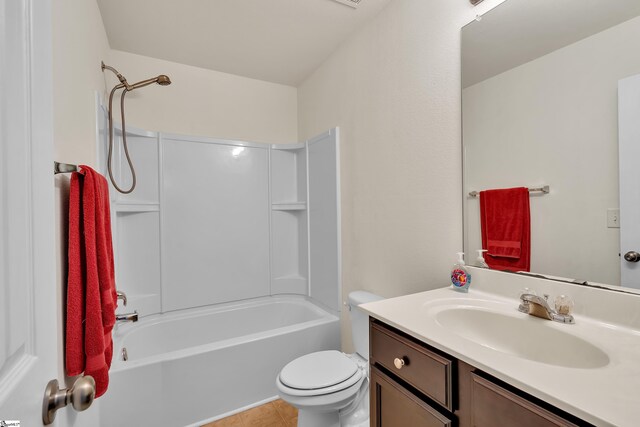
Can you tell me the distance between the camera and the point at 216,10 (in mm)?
1781

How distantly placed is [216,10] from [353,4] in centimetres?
86

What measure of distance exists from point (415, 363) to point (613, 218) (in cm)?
80

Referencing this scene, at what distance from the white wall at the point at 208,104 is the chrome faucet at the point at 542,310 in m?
2.49

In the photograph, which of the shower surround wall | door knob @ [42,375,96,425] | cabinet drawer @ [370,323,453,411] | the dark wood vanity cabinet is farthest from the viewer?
the shower surround wall

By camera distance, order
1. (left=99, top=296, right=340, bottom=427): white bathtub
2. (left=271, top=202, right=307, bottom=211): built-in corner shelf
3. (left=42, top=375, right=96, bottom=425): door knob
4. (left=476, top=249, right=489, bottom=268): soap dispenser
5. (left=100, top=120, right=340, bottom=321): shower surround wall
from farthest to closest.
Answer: (left=271, top=202, right=307, bottom=211): built-in corner shelf < (left=100, top=120, right=340, bottom=321): shower surround wall < (left=99, top=296, right=340, bottom=427): white bathtub < (left=476, top=249, right=489, bottom=268): soap dispenser < (left=42, top=375, right=96, bottom=425): door knob

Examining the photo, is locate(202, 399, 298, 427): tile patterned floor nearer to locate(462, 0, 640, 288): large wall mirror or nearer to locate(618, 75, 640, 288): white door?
locate(462, 0, 640, 288): large wall mirror

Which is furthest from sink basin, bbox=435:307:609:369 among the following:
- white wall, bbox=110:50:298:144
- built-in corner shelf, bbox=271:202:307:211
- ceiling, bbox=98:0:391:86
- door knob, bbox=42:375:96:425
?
white wall, bbox=110:50:298:144

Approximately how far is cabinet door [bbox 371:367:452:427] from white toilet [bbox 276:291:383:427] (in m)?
0.39

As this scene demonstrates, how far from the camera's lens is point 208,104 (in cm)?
259

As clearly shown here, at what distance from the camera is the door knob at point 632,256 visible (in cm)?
89

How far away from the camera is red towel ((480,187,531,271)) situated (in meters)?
1.16

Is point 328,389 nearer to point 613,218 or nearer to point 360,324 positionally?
point 360,324

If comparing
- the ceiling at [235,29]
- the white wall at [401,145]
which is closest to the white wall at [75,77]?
the ceiling at [235,29]

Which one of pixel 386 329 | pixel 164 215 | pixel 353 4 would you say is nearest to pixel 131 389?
pixel 164 215
